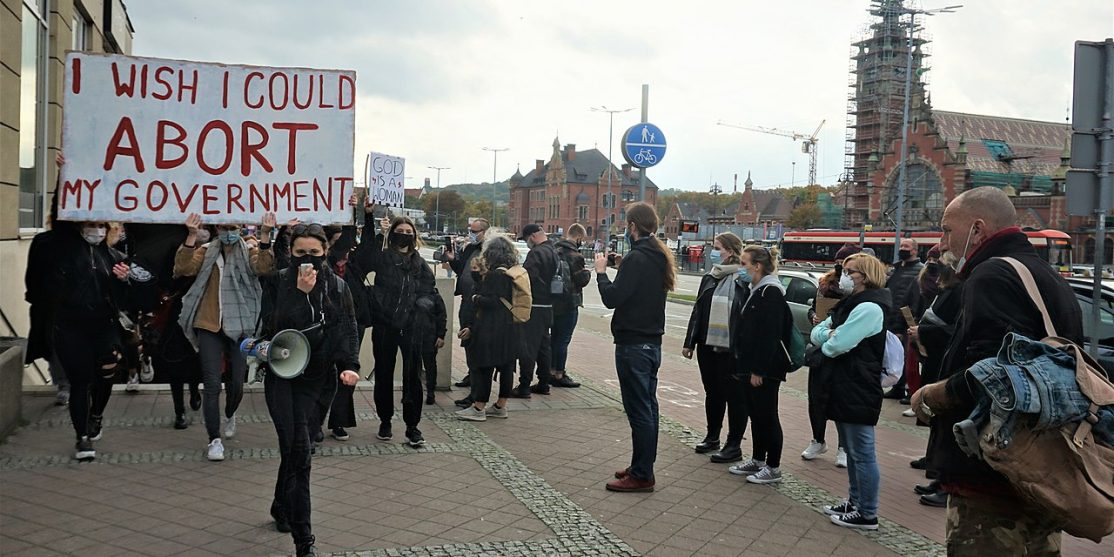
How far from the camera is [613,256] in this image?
20.9ft

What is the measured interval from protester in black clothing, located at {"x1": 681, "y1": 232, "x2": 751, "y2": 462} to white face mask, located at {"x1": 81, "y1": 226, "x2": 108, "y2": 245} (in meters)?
4.62

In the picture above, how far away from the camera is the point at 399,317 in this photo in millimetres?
7066

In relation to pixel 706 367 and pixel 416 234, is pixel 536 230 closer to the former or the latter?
pixel 416 234

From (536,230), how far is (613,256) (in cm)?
346

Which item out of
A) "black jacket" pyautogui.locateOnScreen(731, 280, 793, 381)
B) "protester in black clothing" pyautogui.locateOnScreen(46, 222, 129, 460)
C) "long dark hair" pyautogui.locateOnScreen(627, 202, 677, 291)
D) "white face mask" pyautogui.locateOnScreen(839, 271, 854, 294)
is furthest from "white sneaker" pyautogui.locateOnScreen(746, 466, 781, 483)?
"protester in black clothing" pyautogui.locateOnScreen(46, 222, 129, 460)

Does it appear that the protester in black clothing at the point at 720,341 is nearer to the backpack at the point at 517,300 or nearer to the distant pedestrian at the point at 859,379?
the distant pedestrian at the point at 859,379

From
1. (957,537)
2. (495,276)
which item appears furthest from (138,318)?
(957,537)

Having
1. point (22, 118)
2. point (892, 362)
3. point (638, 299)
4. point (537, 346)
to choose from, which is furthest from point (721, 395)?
point (22, 118)

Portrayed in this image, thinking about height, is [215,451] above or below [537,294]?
below

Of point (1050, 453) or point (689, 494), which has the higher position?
point (1050, 453)

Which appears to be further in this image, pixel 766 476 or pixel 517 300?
pixel 517 300

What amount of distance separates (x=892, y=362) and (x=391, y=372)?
3992mm

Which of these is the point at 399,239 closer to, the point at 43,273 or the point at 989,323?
the point at 43,273

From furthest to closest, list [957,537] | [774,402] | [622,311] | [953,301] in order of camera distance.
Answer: [953,301], [774,402], [622,311], [957,537]
